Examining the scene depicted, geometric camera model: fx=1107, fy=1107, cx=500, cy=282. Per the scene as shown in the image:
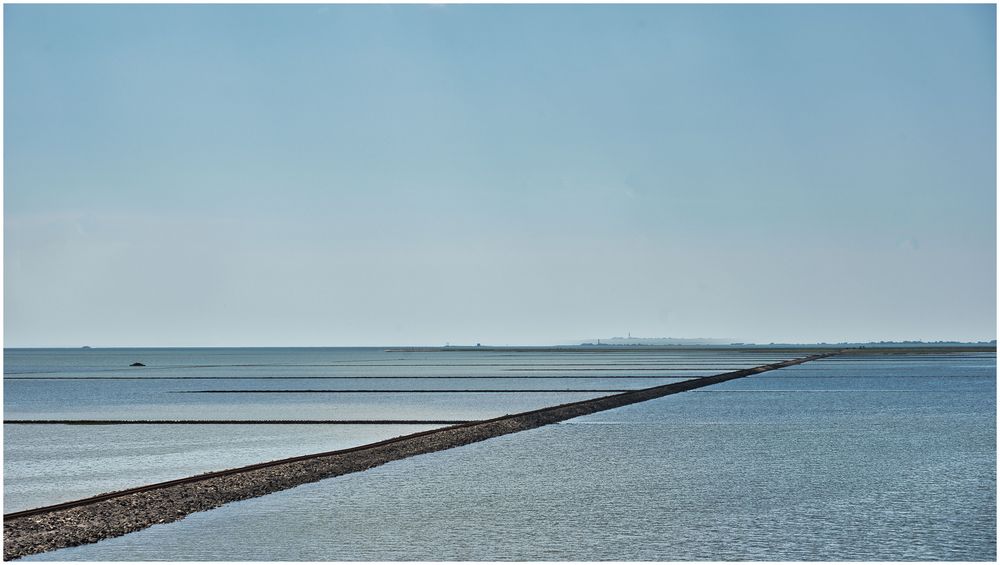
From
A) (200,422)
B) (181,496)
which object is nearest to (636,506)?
(181,496)

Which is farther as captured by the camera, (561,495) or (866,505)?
(561,495)

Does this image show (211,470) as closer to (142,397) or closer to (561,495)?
(561,495)

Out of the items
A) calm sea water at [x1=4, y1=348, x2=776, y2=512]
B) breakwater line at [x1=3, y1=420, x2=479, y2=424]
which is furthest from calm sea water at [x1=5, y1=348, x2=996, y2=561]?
breakwater line at [x1=3, y1=420, x2=479, y2=424]

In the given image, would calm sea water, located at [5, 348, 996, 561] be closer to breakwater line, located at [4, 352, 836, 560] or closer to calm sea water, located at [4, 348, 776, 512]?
breakwater line, located at [4, 352, 836, 560]

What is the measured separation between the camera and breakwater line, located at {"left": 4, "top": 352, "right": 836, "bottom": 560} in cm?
1623

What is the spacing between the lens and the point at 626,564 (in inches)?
579

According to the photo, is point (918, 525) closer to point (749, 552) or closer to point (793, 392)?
point (749, 552)

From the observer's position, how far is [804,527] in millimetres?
A: 17359

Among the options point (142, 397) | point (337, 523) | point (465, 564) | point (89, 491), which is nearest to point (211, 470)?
point (89, 491)

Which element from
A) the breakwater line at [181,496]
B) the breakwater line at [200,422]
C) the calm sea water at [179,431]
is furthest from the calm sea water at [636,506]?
the breakwater line at [200,422]

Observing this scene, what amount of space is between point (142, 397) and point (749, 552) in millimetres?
53884

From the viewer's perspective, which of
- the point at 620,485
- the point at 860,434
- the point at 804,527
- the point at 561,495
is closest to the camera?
the point at 804,527

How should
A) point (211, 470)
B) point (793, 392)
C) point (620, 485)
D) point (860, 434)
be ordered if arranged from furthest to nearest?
point (793, 392), point (860, 434), point (211, 470), point (620, 485)

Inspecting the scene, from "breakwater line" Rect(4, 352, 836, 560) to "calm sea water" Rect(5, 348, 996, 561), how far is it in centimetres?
49
